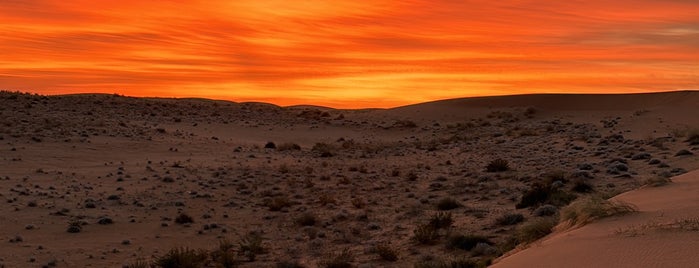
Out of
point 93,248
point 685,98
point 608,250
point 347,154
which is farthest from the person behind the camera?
point 685,98

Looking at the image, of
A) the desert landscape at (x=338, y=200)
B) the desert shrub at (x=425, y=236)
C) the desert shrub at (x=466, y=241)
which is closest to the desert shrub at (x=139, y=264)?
the desert landscape at (x=338, y=200)

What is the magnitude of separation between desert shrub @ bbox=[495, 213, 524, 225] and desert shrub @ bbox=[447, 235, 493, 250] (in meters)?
1.64

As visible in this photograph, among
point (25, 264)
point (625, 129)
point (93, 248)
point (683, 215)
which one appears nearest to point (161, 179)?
point (93, 248)

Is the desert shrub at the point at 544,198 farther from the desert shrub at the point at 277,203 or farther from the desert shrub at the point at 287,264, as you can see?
the desert shrub at the point at 287,264

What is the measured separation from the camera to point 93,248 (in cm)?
1461

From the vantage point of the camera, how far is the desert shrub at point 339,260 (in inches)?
496

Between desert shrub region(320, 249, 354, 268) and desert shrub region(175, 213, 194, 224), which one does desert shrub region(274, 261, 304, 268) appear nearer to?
desert shrub region(320, 249, 354, 268)

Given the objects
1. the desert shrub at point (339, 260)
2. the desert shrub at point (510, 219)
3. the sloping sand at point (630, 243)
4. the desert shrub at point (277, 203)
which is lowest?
the desert shrub at point (339, 260)

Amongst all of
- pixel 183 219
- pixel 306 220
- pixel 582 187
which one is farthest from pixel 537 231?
pixel 183 219

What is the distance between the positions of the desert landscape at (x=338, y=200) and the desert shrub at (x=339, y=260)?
0.05 m

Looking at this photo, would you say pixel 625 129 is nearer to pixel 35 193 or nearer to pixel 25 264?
pixel 35 193

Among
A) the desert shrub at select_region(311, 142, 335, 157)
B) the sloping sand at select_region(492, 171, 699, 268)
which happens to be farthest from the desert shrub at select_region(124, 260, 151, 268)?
the desert shrub at select_region(311, 142, 335, 157)

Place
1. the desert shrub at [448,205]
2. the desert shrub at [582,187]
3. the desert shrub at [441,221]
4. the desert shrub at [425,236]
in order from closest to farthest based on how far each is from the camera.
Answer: the desert shrub at [425,236] < the desert shrub at [441,221] < the desert shrub at [448,205] < the desert shrub at [582,187]

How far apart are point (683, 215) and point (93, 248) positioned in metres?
10.8
